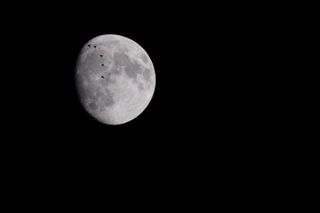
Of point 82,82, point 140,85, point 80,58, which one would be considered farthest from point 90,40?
point 140,85

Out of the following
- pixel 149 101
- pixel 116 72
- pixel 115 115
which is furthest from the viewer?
pixel 149 101

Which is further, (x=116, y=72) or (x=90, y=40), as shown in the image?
(x=90, y=40)

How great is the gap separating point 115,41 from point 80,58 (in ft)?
1.95

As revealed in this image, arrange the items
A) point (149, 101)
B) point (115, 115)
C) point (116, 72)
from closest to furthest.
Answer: point (116, 72) → point (115, 115) → point (149, 101)

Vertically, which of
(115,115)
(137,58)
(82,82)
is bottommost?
(115,115)

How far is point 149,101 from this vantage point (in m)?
4.83

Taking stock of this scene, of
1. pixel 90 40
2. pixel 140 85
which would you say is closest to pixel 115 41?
pixel 90 40

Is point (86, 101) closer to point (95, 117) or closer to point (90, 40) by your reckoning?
point (95, 117)

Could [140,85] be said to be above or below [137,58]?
below

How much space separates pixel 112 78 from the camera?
4168mm

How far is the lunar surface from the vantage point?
420 cm

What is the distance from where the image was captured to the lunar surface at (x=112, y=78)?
4199 mm

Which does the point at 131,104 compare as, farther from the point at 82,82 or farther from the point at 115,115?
the point at 82,82

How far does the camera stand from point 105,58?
4.22m
